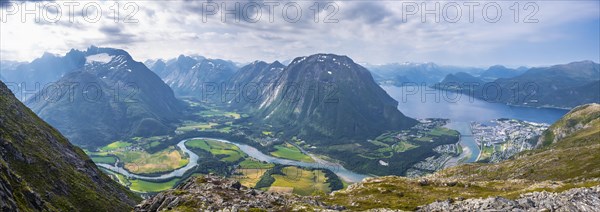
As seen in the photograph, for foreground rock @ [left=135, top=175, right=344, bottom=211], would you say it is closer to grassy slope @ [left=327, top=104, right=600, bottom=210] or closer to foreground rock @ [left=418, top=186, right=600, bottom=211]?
grassy slope @ [left=327, top=104, right=600, bottom=210]

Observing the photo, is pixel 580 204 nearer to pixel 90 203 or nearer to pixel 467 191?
pixel 467 191

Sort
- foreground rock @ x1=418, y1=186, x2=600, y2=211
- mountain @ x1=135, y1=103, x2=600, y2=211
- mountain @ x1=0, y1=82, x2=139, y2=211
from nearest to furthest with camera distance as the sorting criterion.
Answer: foreground rock @ x1=418, y1=186, x2=600, y2=211 → mountain @ x1=135, y1=103, x2=600, y2=211 → mountain @ x1=0, y1=82, x2=139, y2=211

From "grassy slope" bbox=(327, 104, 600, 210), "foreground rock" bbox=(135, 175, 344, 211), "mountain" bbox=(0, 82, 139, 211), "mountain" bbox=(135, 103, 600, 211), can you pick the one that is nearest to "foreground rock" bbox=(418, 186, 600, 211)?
"mountain" bbox=(135, 103, 600, 211)

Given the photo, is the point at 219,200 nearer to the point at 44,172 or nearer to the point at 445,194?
the point at 445,194

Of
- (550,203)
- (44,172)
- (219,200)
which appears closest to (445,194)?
(550,203)

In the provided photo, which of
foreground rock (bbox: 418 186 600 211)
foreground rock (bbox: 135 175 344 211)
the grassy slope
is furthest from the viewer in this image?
the grassy slope

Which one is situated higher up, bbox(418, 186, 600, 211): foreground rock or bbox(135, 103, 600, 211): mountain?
bbox(418, 186, 600, 211): foreground rock

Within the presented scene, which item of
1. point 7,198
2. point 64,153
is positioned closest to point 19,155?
point 64,153
